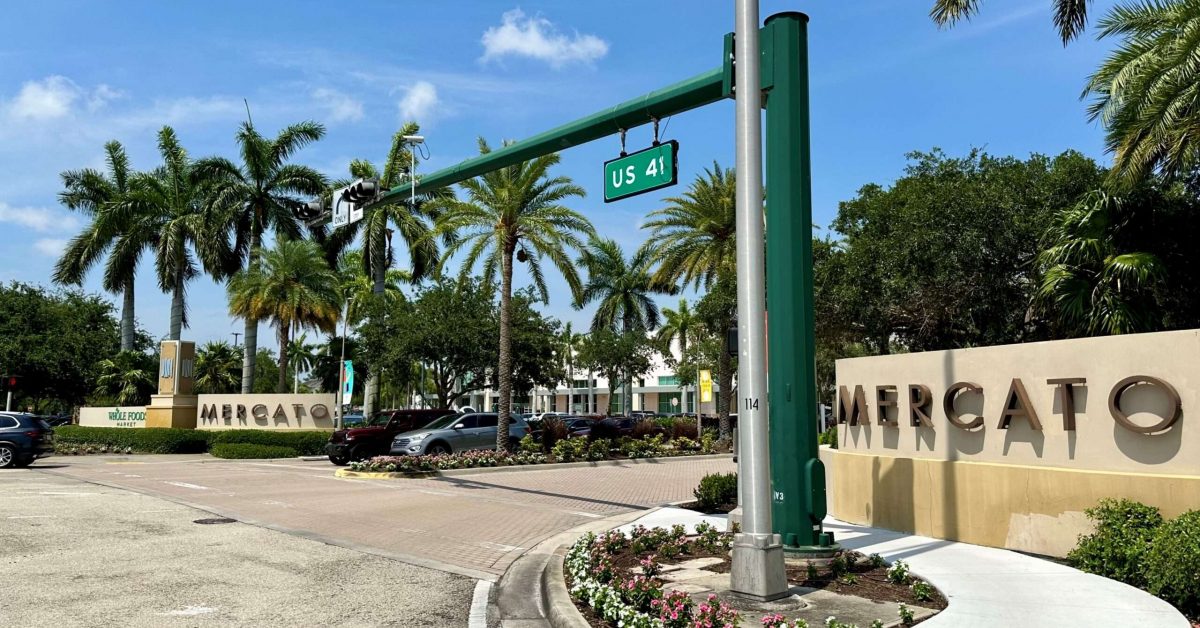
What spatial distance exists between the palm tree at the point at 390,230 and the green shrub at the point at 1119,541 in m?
34.2

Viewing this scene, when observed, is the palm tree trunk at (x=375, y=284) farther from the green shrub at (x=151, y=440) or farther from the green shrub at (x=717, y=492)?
the green shrub at (x=717, y=492)

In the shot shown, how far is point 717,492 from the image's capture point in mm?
14391

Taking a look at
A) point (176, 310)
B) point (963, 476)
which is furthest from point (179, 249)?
point (963, 476)

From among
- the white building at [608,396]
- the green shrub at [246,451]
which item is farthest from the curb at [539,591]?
the white building at [608,396]

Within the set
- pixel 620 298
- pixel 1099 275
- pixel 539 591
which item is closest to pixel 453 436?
pixel 1099 275

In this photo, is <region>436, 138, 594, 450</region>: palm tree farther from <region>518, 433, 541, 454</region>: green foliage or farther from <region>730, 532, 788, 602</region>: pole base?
<region>730, 532, 788, 602</region>: pole base

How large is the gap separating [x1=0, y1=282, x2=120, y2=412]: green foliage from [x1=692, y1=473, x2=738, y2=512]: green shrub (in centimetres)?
4196

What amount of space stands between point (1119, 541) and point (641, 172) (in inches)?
279

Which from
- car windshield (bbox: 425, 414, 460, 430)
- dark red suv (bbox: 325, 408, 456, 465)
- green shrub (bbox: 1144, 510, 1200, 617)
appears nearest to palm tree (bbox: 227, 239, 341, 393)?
dark red suv (bbox: 325, 408, 456, 465)

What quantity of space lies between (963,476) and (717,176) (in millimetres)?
23951

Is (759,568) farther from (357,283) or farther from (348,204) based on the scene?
(357,283)

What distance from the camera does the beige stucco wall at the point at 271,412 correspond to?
108 feet

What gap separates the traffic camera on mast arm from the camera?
50.8 ft

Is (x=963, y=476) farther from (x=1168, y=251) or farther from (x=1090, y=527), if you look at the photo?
(x=1168, y=251)
